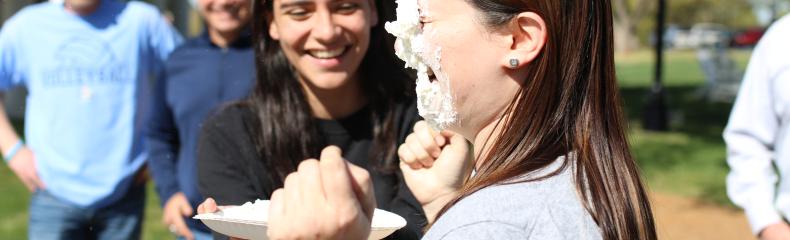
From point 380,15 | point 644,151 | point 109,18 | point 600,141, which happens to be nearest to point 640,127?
point 644,151

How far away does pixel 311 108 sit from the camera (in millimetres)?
2672

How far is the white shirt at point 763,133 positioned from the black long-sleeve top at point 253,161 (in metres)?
1.51

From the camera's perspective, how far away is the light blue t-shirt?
418 centimetres

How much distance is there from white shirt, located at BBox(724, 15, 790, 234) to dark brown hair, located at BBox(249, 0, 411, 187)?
1.47 m

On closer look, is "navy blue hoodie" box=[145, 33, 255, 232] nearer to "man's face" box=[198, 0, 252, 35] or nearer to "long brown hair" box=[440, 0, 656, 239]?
"man's face" box=[198, 0, 252, 35]

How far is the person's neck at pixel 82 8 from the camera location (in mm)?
4273

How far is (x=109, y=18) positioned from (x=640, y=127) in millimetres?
11972

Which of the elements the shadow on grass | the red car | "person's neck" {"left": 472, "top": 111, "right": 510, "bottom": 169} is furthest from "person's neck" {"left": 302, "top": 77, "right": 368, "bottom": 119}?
the red car

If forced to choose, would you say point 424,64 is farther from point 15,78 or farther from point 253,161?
point 15,78

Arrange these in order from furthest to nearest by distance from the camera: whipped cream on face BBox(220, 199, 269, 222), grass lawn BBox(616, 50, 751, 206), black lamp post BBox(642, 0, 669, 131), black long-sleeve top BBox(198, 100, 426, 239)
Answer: black lamp post BBox(642, 0, 669, 131) → grass lawn BBox(616, 50, 751, 206) → black long-sleeve top BBox(198, 100, 426, 239) → whipped cream on face BBox(220, 199, 269, 222)

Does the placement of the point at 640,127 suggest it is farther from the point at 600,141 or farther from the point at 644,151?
the point at 600,141

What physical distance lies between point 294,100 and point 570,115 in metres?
1.19

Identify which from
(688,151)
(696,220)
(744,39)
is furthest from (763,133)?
A: (744,39)

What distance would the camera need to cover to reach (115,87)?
4246 millimetres
